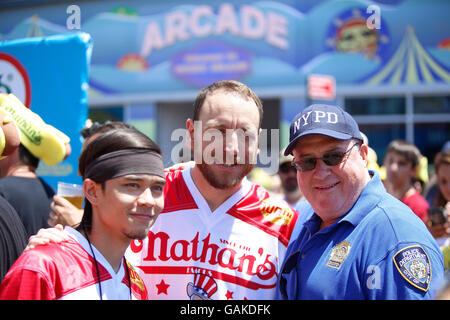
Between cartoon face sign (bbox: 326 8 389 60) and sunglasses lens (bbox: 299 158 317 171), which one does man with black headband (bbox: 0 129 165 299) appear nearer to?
sunglasses lens (bbox: 299 158 317 171)

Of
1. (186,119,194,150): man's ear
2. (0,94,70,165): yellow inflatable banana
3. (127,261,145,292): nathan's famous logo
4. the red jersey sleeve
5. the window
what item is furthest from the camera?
the window

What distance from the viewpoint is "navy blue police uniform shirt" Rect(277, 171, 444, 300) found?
197cm

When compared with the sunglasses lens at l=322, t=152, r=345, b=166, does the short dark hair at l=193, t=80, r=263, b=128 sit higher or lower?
higher

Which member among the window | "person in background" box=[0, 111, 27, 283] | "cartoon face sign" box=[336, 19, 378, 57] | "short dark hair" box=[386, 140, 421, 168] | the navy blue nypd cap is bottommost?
"person in background" box=[0, 111, 27, 283]

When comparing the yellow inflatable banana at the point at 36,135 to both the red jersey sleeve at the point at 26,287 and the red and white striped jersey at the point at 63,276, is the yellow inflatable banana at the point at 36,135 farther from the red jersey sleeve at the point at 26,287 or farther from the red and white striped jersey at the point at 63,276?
the red jersey sleeve at the point at 26,287

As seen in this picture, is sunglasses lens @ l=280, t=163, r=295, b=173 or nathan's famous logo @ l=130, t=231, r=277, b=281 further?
sunglasses lens @ l=280, t=163, r=295, b=173

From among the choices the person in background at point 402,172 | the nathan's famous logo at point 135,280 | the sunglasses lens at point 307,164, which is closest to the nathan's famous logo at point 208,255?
the nathan's famous logo at point 135,280

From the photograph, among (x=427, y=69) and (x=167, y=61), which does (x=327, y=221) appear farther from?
(x=167, y=61)

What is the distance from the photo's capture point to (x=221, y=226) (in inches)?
106

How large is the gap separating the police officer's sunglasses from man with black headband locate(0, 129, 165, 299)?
788 millimetres

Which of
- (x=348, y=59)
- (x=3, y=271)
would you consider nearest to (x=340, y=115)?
(x=3, y=271)

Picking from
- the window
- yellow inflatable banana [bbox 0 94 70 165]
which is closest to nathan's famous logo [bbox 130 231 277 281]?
yellow inflatable banana [bbox 0 94 70 165]

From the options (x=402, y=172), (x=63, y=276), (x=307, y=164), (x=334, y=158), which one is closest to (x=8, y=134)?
(x=63, y=276)

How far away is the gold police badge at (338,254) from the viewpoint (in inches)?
84.4
